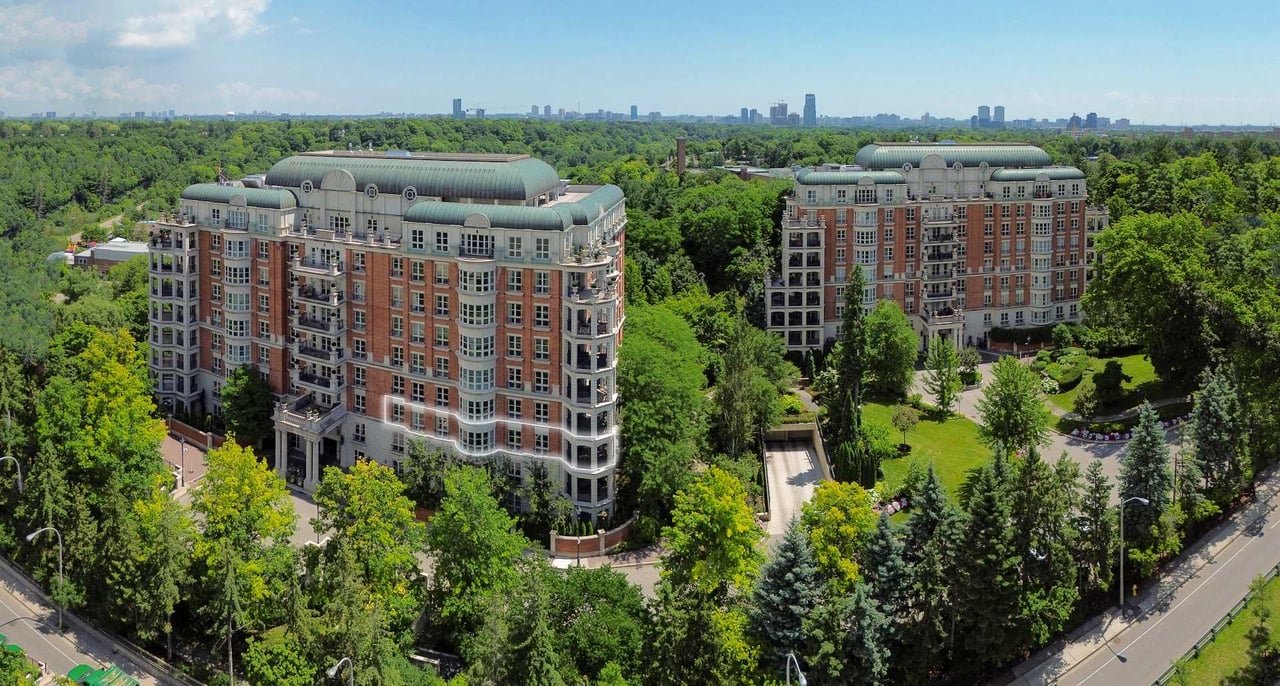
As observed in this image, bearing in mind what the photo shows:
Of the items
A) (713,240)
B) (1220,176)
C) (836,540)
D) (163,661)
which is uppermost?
(1220,176)

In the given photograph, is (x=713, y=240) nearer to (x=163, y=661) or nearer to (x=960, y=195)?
(x=960, y=195)

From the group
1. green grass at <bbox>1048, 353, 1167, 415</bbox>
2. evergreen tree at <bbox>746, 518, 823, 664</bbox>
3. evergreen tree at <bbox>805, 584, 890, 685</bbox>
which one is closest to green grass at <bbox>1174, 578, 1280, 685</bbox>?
evergreen tree at <bbox>805, 584, 890, 685</bbox>

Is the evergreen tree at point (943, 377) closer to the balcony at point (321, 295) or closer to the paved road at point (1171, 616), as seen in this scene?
the paved road at point (1171, 616)

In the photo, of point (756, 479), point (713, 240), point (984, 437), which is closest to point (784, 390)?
point (756, 479)

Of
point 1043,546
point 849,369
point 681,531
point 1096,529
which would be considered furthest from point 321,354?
point 1096,529

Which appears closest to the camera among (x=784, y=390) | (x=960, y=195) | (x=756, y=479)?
(x=756, y=479)

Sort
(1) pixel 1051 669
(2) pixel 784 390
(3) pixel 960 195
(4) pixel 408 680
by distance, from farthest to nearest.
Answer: (3) pixel 960 195, (2) pixel 784 390, (1) pixel 1051 669, (4) pixel 408 680

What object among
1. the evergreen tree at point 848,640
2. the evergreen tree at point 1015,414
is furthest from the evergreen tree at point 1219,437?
the evergreen tree at point 848,640
